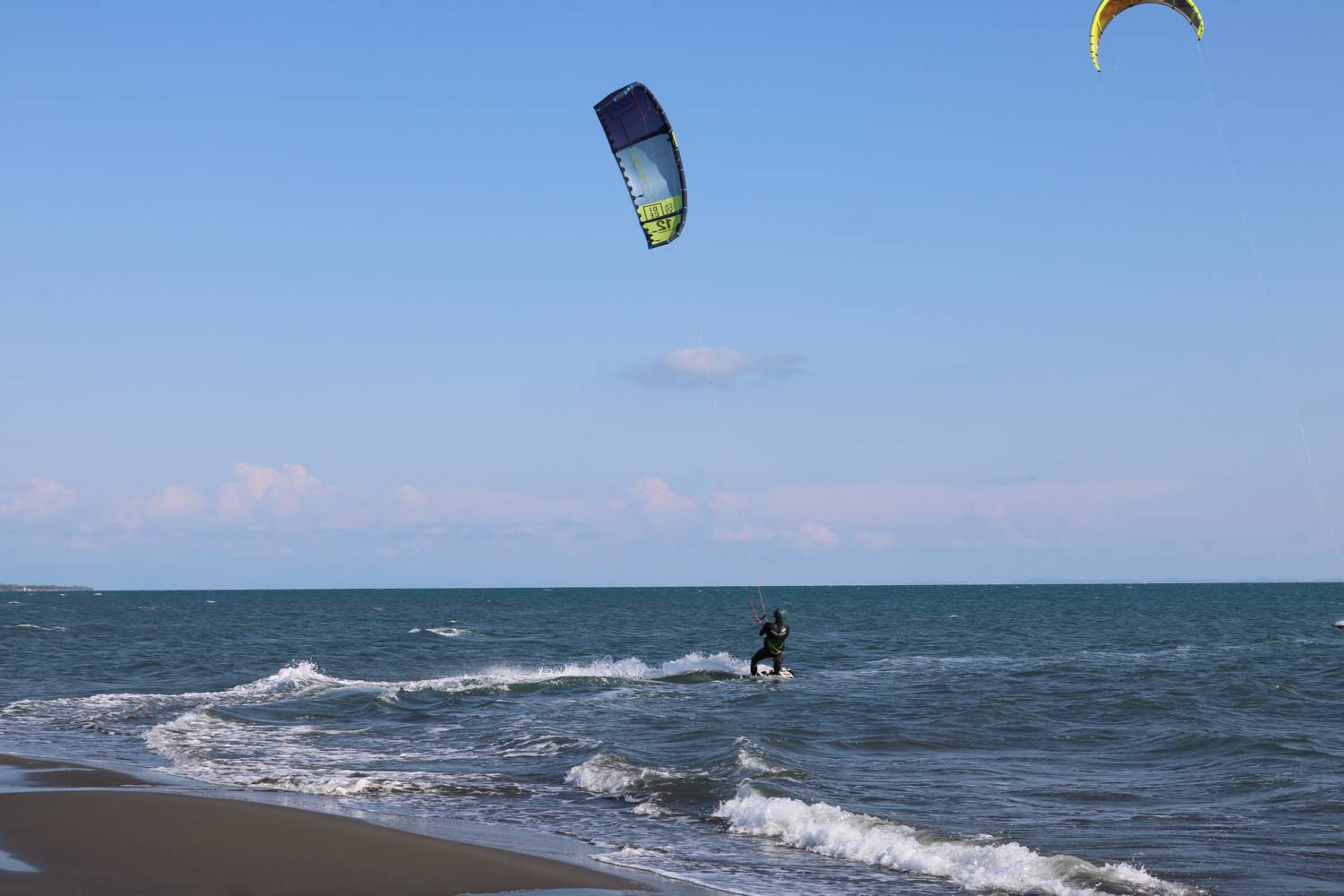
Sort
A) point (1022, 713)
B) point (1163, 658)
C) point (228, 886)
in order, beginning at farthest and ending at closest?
point (1163, 658)
point (1022, 713)
point (228, 886)

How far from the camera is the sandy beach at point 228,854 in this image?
8.93 m

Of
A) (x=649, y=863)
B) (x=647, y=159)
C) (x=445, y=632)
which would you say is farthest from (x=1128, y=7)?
(x=445, y=632)

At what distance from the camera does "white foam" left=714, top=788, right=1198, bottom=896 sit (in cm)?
975

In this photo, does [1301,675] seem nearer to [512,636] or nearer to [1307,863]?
[1307,863]

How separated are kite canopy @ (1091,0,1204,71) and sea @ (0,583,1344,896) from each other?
425 inches

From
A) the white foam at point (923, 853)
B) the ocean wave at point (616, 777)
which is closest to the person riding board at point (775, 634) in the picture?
the ocean wave at point (616, 777)

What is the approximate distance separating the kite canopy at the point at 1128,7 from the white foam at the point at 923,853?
39.7 feet

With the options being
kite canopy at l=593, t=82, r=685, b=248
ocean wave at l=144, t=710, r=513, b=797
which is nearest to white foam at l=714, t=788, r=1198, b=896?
ocean wave at l=144, t=710, r=513, b=797

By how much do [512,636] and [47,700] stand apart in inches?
1145

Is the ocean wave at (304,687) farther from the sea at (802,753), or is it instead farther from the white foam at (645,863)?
the white foam at (645,863)

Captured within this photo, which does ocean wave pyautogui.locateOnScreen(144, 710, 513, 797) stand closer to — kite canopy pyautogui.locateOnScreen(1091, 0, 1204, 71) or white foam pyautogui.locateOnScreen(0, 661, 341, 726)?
white foam pyautogui.locateOnScreen(0, 661, 341, 726)

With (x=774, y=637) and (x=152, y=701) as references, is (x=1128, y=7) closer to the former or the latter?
(x=774, y=637)

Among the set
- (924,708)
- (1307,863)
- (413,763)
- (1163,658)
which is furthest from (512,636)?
(1307,863)

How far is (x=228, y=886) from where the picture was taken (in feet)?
29.1
